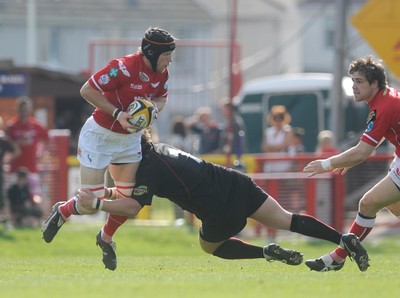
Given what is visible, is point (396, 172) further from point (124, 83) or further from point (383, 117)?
point (124, 83)

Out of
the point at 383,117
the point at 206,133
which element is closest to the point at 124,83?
the point at 383,117

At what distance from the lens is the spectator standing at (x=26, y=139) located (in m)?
20.8

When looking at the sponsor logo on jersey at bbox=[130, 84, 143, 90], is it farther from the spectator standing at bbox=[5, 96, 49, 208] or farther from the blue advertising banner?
the blue advertising banner

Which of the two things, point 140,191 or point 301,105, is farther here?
point 301,105

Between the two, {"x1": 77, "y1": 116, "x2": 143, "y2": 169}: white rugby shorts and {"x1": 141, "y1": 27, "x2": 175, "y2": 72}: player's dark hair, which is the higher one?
{"x1": 141, "y1": 27, "x2": 175, "y2": 72}: player's dark hair

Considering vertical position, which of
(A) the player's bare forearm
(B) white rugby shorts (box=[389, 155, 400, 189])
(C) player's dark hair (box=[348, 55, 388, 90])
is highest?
(C) player's dark hair (box=[348, 55, 388, 90])

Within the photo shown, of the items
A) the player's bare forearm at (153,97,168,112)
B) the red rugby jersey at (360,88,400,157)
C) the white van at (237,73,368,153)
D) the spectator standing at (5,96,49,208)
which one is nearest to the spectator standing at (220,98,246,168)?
the spectator standing at (5,96,49,208)

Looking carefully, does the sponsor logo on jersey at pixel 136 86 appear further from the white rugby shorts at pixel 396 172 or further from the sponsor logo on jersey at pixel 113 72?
the white rugby shorts at pixel 396 172

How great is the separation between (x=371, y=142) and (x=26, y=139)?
10.6m

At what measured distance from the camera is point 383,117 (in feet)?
36.0

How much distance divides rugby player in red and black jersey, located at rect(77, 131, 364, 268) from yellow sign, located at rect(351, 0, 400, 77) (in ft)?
32.0

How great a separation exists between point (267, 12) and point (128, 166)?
44.9 meters

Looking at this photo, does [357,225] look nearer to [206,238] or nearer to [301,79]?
[206,238]

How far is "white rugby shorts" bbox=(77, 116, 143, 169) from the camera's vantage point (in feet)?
39.3
